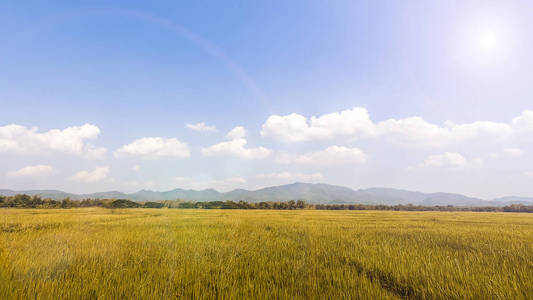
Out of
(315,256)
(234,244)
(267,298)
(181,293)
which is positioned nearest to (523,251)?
(315,256)

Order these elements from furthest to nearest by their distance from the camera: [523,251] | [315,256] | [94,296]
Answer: [523,251] < [315,256] < [94,296]

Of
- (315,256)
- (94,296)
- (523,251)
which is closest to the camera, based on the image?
(94,296)

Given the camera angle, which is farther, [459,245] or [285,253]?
[459,245]

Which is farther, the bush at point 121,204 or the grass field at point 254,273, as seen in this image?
the bush at point 121,204

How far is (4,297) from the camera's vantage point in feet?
9.10

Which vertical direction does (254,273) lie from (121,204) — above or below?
above

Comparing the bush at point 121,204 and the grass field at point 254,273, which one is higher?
the grass field at point 254,273

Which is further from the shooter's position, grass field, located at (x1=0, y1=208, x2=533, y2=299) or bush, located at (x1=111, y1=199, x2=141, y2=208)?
bush, located at (x1=111, y1=199, x2=141, y2=208)

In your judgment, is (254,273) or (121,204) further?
(121,204)

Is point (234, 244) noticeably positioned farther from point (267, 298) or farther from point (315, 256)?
point (267, 298)

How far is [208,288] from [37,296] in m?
2.25

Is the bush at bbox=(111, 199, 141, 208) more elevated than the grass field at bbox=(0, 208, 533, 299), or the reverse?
the grass field at bbox=(0, 208, 533, 299)

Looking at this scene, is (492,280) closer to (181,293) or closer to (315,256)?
(315,256)

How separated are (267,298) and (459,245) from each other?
7.30 meters
